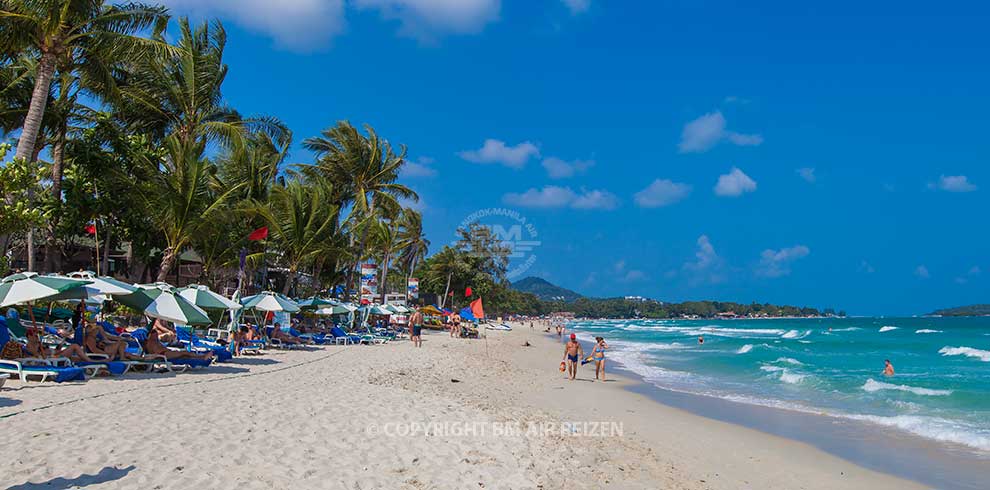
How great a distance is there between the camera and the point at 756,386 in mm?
17312

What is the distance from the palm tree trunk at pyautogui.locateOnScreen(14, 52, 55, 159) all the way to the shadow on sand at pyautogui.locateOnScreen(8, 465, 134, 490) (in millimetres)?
9393

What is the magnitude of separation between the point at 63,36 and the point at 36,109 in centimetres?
165

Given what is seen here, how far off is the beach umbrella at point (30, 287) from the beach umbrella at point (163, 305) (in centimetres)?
157

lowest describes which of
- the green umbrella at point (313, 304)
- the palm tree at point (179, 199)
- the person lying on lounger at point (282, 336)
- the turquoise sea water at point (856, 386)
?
the turquoise sea water at point (856, 386)

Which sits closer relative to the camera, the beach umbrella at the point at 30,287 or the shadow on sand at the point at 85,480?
the shadow on sand at the point at 85,480

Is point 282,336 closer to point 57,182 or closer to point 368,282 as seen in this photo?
point 57,182

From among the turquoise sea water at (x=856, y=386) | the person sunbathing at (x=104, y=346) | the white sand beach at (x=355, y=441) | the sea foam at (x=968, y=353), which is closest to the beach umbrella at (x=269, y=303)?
the white sand beach at (x=355, y=441)

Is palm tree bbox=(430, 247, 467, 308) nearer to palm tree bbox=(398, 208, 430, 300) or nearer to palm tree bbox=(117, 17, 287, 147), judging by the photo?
palm tree bbox=(398, 208, 430, 300)

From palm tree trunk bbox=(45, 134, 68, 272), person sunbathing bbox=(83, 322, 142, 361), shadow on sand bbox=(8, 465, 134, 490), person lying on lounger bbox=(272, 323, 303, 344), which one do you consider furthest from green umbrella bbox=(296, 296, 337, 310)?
shadow on sand bbox=(8, 465, 134, 490)

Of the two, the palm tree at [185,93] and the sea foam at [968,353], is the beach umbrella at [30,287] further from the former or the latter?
the sea foam at [968,353]

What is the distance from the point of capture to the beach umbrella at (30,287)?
27.5ft

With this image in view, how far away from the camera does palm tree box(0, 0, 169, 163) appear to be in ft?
A: 38.6

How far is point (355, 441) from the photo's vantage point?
253 inches

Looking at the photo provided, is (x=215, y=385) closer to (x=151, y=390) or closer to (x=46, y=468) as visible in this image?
(x=151, y=390)
